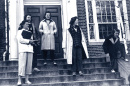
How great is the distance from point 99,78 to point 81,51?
1.07 meters

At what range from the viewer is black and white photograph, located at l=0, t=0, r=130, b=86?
7.49m

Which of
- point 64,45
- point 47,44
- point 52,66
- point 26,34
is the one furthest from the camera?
point 47,44

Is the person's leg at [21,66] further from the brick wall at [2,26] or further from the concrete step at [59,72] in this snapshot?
the brick wall at [2,26]

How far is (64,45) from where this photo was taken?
28.1ft

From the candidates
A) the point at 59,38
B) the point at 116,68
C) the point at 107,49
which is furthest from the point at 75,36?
the point at 59,38

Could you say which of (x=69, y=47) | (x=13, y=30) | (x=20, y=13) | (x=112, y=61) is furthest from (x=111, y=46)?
(x=20, y=13)

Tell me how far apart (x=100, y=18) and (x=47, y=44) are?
11.2 ft

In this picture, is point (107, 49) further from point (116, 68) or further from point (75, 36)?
point (75, 36)

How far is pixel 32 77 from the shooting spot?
7.76 meters

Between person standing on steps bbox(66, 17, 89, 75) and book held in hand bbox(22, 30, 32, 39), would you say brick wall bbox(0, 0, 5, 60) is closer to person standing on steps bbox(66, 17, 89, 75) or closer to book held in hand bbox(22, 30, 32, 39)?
book held in hand bbox(22, 30, 32, 39)

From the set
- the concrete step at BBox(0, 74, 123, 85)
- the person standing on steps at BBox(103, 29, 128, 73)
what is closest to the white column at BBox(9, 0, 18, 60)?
the concrete step at BBox(0, 74, 123, 85)

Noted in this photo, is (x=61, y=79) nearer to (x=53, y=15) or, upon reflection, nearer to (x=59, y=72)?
(x=59, y=72)

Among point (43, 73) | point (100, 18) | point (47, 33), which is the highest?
point (100, 18)

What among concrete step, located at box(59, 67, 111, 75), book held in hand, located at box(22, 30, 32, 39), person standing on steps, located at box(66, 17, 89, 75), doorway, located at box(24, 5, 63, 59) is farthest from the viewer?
doorway, located at box(24, 5, 63, 59)
